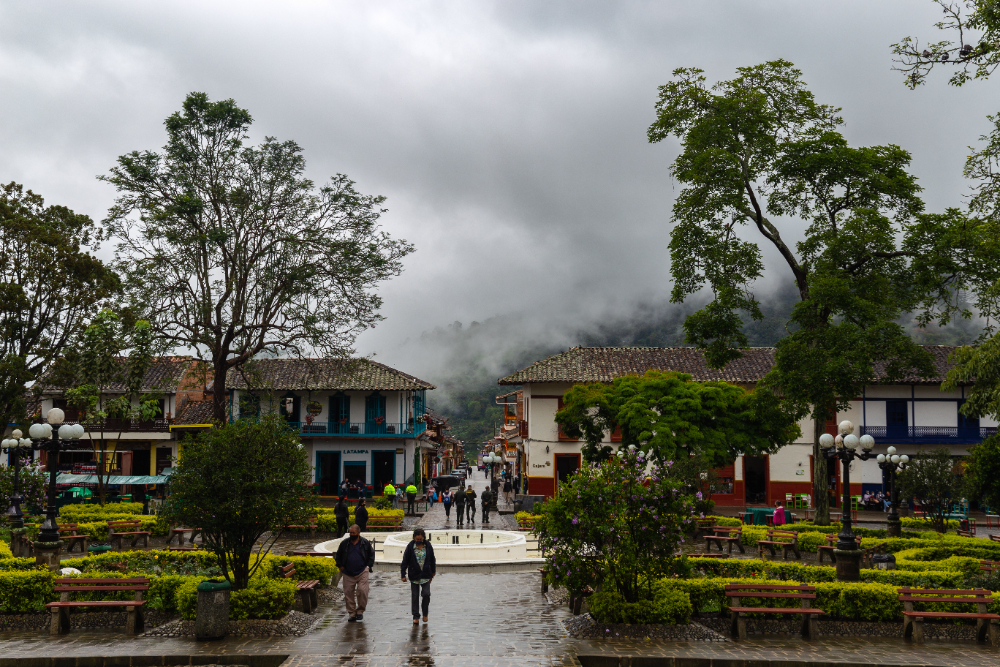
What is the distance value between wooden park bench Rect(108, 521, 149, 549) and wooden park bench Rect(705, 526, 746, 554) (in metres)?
13.4

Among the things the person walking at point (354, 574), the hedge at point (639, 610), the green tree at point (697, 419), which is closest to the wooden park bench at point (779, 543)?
the green tree at point (697, 419)

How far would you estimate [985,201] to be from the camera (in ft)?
44.1

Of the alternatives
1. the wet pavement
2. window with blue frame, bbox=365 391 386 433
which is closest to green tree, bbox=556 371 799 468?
the wet pavement

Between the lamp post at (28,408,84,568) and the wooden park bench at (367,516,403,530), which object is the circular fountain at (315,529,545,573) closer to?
the wooden park bench at (367,516,403,530)

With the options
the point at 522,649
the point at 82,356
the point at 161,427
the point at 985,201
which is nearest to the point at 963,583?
the point at 985,201

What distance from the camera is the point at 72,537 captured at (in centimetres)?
1833

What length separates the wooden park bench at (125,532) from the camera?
18328mm

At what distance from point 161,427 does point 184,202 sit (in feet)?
67.6

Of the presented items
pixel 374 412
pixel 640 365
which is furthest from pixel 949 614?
pixel 374 412

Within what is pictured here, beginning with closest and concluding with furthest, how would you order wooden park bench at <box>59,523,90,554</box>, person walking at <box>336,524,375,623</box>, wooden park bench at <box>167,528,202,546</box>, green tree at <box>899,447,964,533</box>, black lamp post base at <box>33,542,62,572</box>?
1. person walking at <box>336,524,375,623</box>
2. black lamp post base at <box>33,542,62,572</box>
3. wooden park bench at <box>59,523,90,554</box>
4. wooden park bench at <box>167,528,202,546</box>
5. green tree at <box>899,447,964,533</box>

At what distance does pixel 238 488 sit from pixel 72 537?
36.2 feet

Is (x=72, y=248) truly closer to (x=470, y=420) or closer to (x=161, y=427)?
(x=161, y=427)

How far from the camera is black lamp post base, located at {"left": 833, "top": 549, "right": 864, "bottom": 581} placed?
12.6 m

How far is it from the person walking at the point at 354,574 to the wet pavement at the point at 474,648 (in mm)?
181
